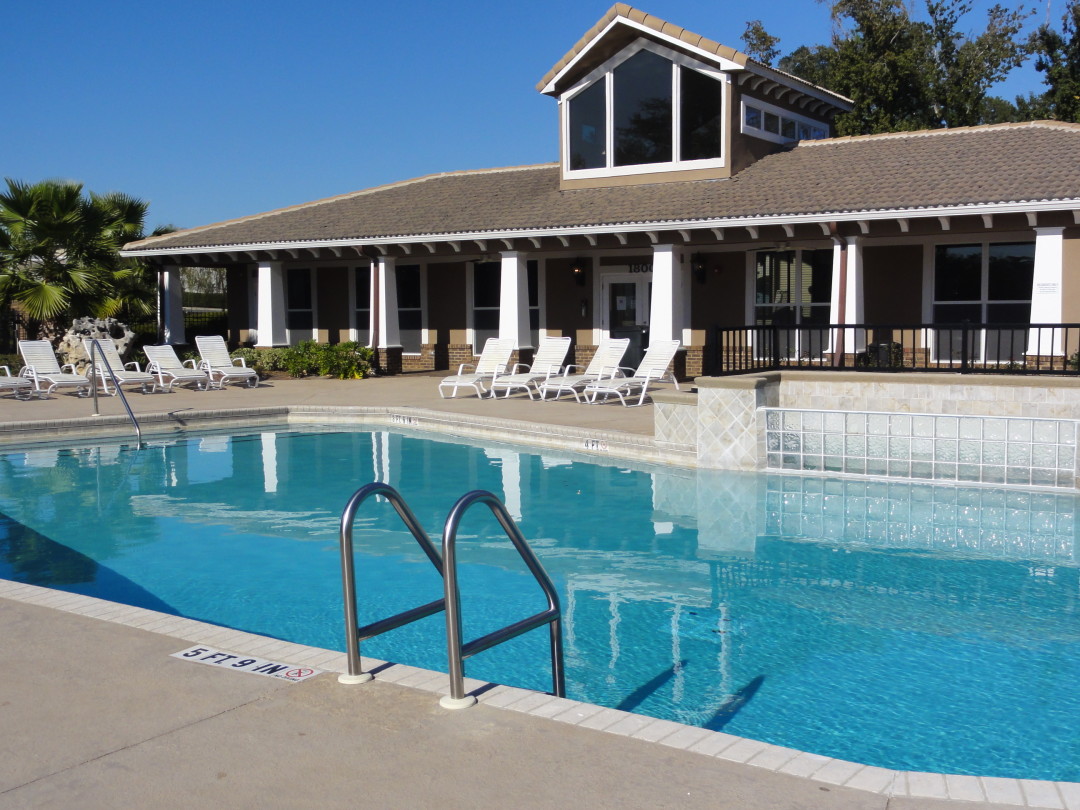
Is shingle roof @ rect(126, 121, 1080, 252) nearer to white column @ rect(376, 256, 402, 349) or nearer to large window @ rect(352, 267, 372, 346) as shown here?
white column @ rect(376, 256, 402, 349)

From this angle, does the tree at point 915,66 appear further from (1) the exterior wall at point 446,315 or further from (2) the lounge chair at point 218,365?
(2) the lounge chair at point 218,365

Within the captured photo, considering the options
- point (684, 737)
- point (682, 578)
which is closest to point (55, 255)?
point (682, 578)

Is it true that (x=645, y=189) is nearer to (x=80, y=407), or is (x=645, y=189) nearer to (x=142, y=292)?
(x=80, y=407)

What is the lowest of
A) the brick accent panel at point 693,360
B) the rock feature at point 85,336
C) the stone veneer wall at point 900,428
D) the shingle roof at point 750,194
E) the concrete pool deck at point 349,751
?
the concrete pool deck at point 349,751

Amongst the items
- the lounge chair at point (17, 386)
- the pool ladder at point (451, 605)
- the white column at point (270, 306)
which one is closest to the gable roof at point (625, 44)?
the white column at point (270, 306)

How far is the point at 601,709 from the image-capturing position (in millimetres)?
4090

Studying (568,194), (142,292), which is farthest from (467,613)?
(142,292)

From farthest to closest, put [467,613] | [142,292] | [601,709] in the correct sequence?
[142,292] < [467,613] < [601,709]

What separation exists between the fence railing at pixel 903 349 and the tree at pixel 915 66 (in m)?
17.2

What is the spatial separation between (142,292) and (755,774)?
26.3 m

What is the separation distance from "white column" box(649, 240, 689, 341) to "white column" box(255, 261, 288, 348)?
9.52 meters

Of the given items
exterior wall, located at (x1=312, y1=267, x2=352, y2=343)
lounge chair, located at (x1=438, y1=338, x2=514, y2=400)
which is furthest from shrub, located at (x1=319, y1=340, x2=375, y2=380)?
lounge chair, located at (x1=438, y1=338, x2=514, y2=400)

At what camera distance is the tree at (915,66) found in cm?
3391

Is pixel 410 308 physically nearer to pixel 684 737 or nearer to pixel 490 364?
pixel 490 364
